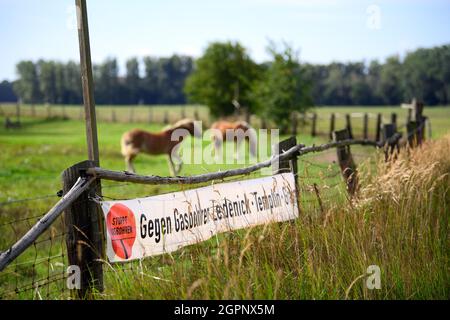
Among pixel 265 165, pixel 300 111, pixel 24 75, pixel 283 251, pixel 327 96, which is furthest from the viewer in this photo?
pixel 24 75

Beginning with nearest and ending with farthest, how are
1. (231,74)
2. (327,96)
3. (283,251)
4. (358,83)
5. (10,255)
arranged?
(10,255)
(283,251)
(231,74)
(358,83)
(327,96)

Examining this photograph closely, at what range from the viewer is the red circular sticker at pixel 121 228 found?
11.6 feet

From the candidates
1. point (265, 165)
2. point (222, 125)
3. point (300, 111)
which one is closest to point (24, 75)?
point (300, 111)

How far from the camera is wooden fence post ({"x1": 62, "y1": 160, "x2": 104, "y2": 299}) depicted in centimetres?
353

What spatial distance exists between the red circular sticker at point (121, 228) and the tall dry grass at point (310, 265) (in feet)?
0.56

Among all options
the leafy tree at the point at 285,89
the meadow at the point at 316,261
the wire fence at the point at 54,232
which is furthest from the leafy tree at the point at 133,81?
the meadow at the point at 316,261

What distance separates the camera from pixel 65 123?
1932 inches

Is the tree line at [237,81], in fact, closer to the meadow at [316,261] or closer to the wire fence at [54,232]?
the wire fence at [54,232]

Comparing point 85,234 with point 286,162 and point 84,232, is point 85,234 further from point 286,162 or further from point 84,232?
point 286,162

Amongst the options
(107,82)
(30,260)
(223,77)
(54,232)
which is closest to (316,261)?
(54,232)

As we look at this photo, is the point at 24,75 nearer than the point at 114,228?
No

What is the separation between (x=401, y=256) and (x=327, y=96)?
7731cm

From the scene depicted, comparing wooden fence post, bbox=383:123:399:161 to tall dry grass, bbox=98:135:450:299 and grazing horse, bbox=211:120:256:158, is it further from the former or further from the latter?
grazing horse, bbox=211:120:256:158
